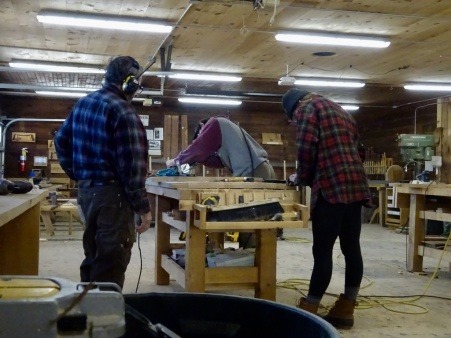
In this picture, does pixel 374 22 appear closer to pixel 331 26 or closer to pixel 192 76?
pixel 331 26

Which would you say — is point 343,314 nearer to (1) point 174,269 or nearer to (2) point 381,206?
(1) point 174,269

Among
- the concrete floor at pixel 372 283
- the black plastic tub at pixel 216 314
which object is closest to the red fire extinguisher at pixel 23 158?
the concrete floor at pixel 372 283

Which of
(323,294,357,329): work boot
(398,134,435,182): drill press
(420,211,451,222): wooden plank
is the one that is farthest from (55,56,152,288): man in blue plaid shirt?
(398,134,435,182): drill press

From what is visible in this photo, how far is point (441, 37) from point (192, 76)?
4142 mm

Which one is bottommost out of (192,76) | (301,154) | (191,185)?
(191,185)

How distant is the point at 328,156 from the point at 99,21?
3.92 meters

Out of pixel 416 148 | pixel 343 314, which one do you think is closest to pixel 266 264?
pixel 343 314

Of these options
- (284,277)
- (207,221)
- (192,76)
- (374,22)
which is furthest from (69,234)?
(207,221)

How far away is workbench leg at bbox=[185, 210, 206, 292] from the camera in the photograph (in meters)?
3.53

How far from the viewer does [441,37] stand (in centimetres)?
712

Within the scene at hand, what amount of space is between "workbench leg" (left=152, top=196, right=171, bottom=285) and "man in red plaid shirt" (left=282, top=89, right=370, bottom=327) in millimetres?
1662

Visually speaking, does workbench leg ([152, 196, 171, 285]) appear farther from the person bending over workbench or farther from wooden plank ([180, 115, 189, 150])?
wooden plank ([180, 115, 189, 150])

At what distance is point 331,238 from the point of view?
11.0ft

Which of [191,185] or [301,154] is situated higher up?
[301,154]
